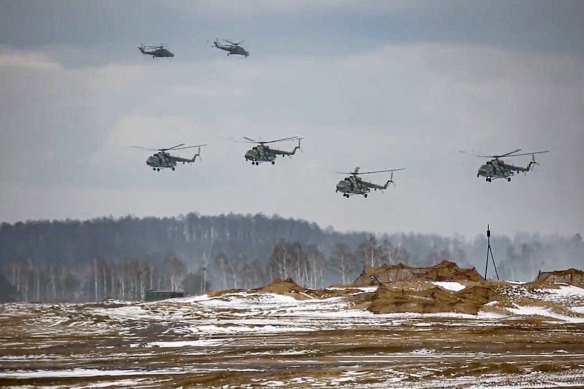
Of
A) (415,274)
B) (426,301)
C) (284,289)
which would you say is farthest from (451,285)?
(426,301)

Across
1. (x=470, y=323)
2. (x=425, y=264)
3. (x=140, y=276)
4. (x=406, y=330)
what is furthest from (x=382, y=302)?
(x=425, y=264)

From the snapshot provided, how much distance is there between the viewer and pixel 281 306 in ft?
239

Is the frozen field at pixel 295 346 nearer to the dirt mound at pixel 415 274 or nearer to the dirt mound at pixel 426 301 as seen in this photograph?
the dirt mound at pixel 426 301

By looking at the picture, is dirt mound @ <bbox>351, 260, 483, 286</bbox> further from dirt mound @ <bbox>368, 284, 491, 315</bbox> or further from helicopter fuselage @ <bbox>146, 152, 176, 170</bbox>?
helicopter fuselage @ <bbox>146, 152, 176, 170</bbox>

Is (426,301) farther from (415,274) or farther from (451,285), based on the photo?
(415,274)

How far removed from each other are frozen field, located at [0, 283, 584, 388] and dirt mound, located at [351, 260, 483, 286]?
53.2 feet

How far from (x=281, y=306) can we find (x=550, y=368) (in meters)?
39.4

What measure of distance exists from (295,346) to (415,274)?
43.7m

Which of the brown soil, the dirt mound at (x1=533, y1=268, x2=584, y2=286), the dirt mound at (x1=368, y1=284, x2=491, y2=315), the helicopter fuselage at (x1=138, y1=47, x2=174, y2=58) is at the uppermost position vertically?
the helicopter fuselage at (x1=138, y1=47, x2=174, y2=58)

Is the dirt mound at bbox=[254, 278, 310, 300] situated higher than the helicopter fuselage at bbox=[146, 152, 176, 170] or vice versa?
the helicopter fuselage at bbox=[146, 152, 176, 170]

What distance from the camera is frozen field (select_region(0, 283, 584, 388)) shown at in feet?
108

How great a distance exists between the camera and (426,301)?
210 feet

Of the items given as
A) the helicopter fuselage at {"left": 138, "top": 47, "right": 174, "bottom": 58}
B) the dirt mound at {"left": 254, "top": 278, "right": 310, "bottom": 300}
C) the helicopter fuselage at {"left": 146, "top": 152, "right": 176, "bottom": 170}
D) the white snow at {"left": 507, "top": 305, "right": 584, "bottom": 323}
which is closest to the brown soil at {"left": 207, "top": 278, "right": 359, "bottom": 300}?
the dirt mound at {"left": 254, "top": 278, "right": 310, "bottom": 300}

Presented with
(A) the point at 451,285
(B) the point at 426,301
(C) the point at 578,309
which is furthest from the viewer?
(A) the point at 451,285
